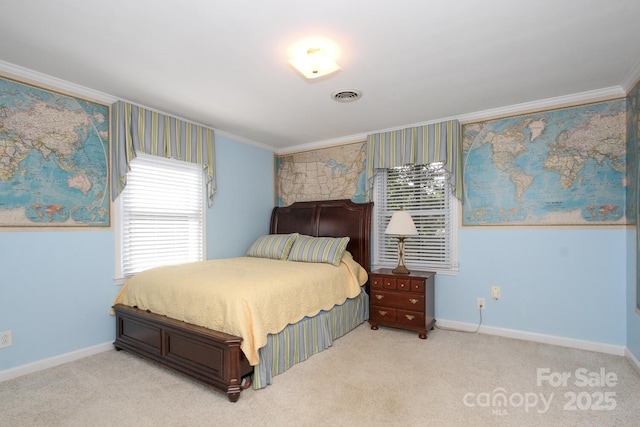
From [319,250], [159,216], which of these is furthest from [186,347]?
[319,250]

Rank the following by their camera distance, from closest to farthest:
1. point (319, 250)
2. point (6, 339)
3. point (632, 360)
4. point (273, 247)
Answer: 1. point (6, 339)
2. point (632, 360)
3. point (319, 250)
4. point (273, 247)

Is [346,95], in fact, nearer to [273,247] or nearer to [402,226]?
[402,226]

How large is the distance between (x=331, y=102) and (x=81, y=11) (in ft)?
6.66

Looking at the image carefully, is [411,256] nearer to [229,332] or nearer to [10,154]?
[229,332]

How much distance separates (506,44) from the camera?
224 centimetres

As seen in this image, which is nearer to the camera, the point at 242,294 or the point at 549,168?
the point at 242,294

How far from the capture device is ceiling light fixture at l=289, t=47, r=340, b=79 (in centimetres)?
232

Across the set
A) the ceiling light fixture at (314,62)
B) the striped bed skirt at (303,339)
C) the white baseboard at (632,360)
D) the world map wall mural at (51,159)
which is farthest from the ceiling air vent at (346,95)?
the white baseboard at (632,360)

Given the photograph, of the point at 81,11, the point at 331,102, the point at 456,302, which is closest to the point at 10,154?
the point at 81,11

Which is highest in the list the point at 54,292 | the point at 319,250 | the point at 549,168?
the point at 549,168

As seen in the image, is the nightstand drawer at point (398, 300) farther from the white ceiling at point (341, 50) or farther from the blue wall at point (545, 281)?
the white ceiling at point (341, 50)

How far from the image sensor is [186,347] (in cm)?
Answer: 254

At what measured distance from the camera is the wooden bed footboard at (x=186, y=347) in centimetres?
227

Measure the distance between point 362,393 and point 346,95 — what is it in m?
2.50
